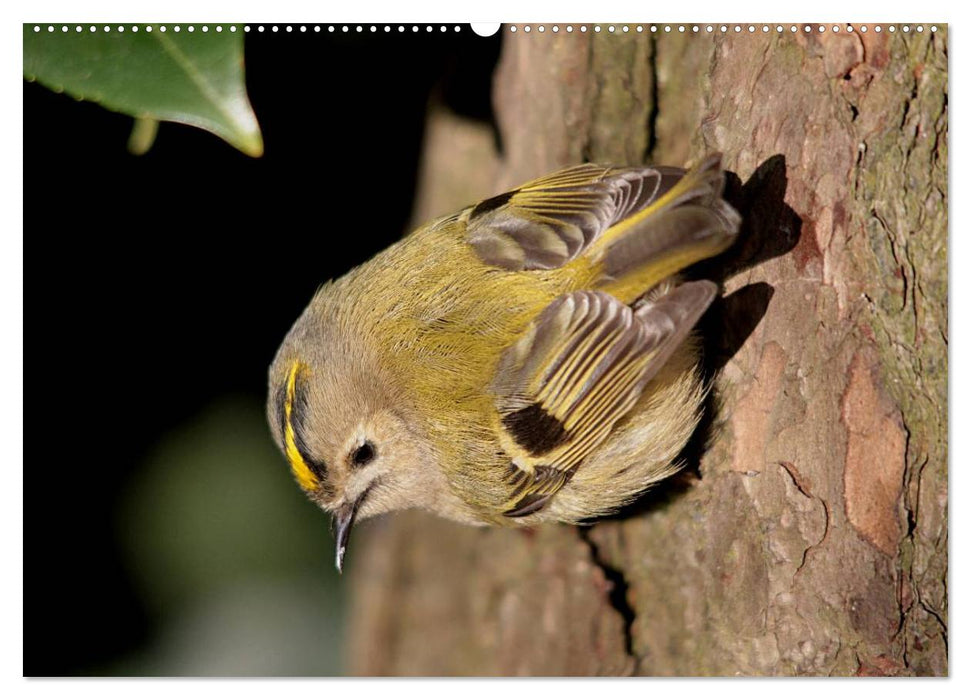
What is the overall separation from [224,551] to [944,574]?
60.7 inches

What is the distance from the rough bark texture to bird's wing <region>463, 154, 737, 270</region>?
21 cm

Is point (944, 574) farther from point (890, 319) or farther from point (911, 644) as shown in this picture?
point (890, 319)

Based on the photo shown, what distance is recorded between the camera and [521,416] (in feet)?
5.63

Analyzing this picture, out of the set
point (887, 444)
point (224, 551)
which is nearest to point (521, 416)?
point (887, 444)

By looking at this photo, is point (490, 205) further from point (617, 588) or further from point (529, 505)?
point (617, 588)

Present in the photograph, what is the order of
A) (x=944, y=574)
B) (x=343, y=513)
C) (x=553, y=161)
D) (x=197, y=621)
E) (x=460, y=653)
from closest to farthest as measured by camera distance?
(x=944, y=574) < (x=343, y=513) < (x=197, y=621) < (x=553, y=161) < (x=460, y=653)

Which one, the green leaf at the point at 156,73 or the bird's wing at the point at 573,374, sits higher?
Result: the green leaf at the point at 156,73

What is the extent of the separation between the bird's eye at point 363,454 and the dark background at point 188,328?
1.56 feet

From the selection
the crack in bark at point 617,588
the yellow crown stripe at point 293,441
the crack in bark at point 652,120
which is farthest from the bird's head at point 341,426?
the crack in bark at point 652,120

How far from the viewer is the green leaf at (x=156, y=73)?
1382mm

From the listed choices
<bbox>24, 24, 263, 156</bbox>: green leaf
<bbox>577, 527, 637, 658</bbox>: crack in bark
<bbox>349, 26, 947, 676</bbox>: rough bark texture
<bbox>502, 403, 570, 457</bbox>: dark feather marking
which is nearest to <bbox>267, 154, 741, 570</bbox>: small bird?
<bbox>502, 403, 570, 457</bbox>: dark feather marking

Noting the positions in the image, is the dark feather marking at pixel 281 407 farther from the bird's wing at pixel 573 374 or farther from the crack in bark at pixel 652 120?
the crack in bark at pixel 652 120

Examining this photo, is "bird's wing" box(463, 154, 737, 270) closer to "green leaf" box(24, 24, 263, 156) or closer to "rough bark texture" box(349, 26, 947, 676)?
"rough bark texture" box(349, 26, 947, 676)

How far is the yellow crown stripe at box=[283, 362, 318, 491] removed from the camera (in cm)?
182
